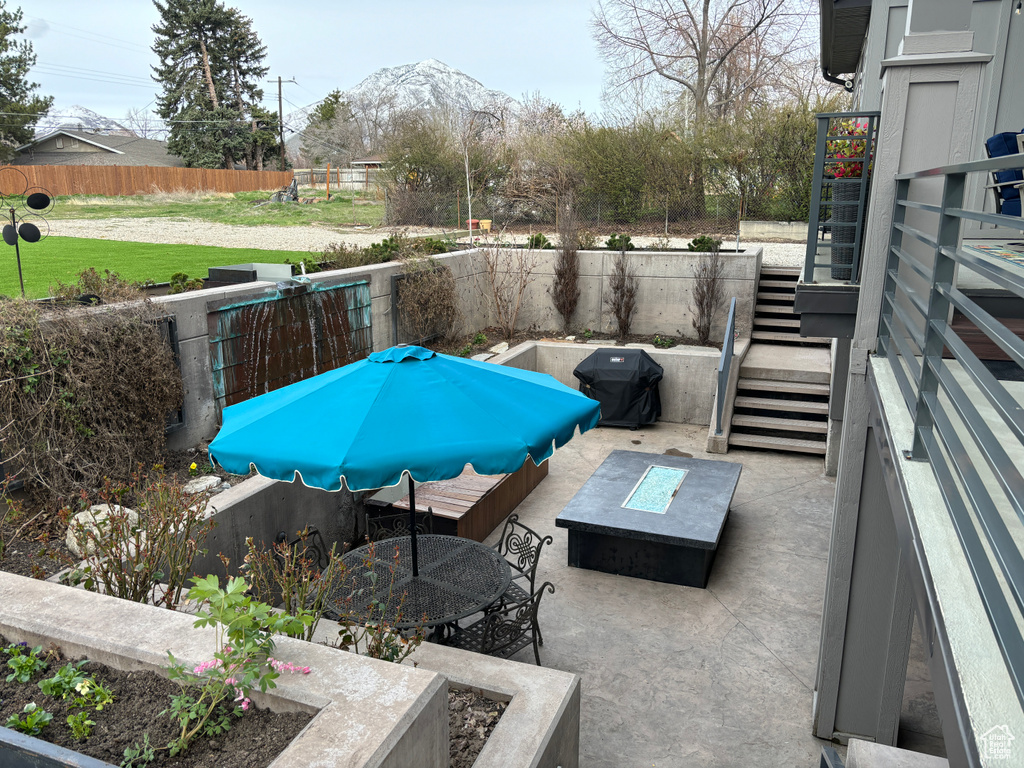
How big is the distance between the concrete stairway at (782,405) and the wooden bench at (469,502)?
12.7 feet

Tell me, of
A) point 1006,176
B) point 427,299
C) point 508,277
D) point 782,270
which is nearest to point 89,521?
point 427,299

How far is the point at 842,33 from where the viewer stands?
995cm

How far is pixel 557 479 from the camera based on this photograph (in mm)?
9031

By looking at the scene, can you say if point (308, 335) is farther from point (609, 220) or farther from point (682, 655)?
point (609, 220)

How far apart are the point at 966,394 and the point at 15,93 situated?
142ft

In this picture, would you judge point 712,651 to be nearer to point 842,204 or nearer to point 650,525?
point 650,525

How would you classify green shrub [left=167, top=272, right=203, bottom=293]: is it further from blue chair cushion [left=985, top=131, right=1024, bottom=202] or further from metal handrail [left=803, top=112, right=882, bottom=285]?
blue chair cushion [left=985, top=131, right=1024, bottom=202]

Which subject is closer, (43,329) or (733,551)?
(43,329)

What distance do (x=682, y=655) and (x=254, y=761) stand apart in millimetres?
3921

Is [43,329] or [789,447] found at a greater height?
[43,329]

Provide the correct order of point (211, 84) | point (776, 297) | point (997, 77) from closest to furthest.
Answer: point (997, 77), point (776, 297), point (211, 84)

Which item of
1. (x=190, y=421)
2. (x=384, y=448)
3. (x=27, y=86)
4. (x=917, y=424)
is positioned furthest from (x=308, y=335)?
(x=27, y=86)

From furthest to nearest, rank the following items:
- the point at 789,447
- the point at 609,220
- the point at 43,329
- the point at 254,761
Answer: the point at 609,220, the point at 789,447, the point at 43,329, the point at 254,761

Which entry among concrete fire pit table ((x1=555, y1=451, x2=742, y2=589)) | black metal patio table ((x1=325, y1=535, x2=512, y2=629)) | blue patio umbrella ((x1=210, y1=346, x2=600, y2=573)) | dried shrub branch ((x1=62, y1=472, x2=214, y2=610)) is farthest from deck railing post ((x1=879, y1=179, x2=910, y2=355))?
dried shrub branch ((x1=62, y1=472, x2=214, y2=610))
